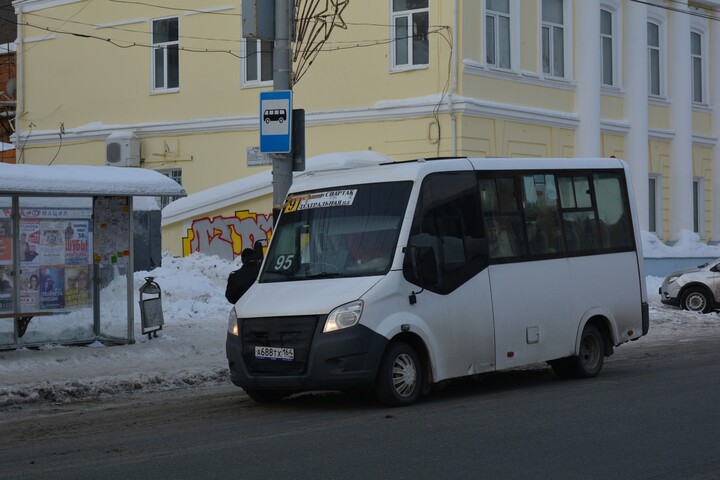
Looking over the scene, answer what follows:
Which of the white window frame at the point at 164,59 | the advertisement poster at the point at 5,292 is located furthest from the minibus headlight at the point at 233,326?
the white window frame at the point at 164,59

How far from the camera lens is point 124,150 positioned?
34.7m

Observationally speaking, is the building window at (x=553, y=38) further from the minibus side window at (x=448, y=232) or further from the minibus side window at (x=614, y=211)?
the minibus side window at (x=448, y=232)

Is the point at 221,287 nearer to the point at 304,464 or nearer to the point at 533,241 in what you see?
the point at 533,241

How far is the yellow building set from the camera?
29.8 metres

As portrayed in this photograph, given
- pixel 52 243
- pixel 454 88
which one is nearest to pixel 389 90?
pixel 454 88

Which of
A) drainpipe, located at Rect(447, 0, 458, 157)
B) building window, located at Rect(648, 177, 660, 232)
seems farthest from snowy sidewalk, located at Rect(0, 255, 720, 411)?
building window, located at Rect(648, 177, 660, 232)

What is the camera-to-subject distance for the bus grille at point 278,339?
1153cm

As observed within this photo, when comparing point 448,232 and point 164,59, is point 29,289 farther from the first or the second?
point 164,59

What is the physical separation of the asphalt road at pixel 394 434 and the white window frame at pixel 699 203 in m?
25.8

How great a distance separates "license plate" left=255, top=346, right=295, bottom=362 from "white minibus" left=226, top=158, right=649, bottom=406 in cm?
1

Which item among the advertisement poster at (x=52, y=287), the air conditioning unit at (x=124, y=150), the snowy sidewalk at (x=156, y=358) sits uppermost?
the air conditioning unit at (x=124, y=150)

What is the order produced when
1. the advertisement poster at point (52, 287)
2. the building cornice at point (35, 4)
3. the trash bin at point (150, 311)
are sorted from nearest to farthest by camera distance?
the advertisement poster at point (52, 287)
the trash bin at point (150, 311)
the building cornice at point (35, 4)

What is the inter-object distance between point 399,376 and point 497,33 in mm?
20062

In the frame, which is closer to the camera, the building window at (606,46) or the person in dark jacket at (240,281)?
the person in dark jacket at (240,281)
